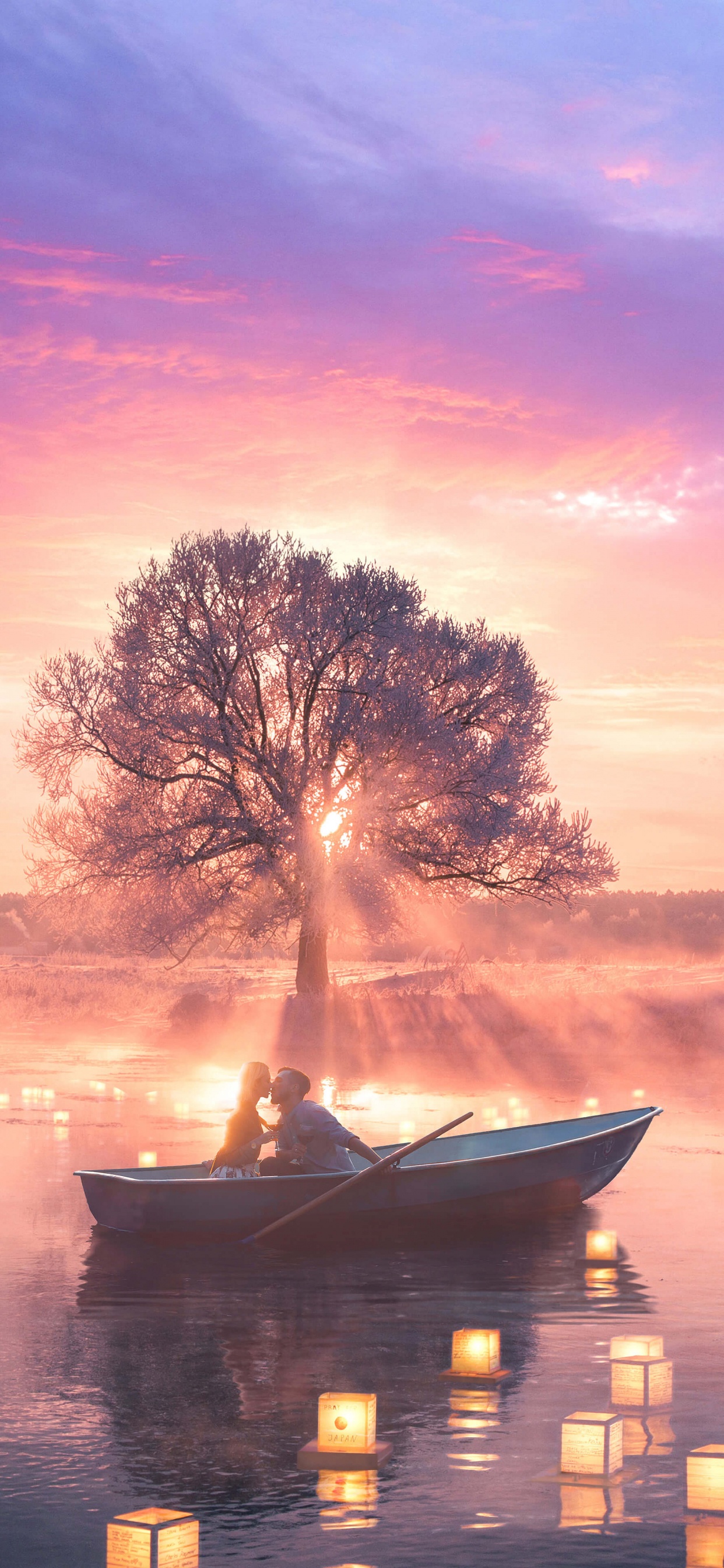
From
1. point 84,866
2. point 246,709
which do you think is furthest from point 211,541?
point 84,866

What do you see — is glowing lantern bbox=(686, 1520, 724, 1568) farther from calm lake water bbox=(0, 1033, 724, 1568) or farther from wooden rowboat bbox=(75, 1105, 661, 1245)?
wooden rowboat bbox=(75, 1105, 661, 1245)

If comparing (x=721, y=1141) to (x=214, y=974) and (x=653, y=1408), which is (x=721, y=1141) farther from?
(x=214, y=974)

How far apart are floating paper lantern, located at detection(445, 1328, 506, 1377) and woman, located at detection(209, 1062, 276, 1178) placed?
5.05 meters

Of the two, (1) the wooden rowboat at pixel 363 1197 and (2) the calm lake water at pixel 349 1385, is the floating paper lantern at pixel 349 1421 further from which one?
(1) the wooden rowboat at pixel 363 1197

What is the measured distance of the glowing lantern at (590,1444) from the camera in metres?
7.99

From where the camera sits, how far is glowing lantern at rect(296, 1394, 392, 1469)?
320 inches

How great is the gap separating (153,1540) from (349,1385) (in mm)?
3519

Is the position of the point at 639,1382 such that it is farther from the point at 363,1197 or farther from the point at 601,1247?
the point at 363,1197

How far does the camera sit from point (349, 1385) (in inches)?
390

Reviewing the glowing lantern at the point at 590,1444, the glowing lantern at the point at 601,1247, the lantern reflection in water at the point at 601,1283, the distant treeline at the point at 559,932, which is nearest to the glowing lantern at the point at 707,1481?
the glowing lantern at the point at 590,1444

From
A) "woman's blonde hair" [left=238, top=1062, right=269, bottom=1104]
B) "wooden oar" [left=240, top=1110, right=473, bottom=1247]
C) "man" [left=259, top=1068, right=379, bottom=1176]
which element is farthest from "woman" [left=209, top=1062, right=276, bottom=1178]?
"wooden oar" [left=240, top=1110, right=473, bottom=1247]

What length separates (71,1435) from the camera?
8.84m

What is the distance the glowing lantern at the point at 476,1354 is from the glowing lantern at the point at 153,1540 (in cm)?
351

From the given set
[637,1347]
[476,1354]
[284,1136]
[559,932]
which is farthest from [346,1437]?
[559,932]
